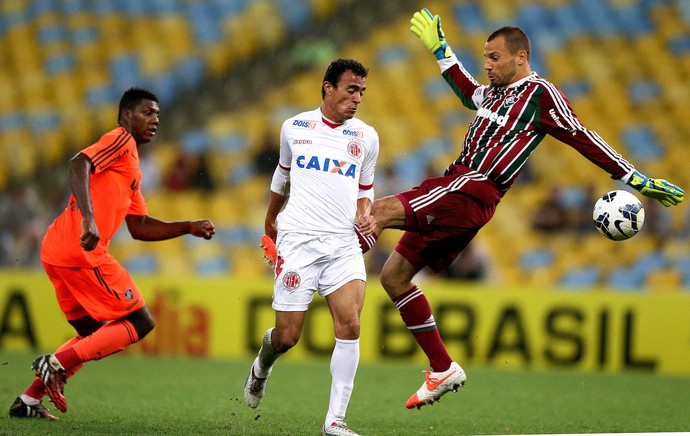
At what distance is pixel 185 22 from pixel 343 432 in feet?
40.9

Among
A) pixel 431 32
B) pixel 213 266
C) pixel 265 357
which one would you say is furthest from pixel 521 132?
pixel 213 266

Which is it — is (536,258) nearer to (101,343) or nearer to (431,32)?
(431,32)

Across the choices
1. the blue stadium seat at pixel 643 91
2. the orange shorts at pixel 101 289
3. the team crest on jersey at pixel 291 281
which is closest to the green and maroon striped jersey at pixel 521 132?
the team crest on jersey at pixel 291 281

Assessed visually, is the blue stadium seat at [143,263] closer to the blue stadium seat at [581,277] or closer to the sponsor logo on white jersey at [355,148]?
the blue stadium seat at [581,277]

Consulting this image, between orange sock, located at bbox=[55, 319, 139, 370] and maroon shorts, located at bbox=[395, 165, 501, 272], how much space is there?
6.59 ft

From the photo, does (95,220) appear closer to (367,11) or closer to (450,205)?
(450,205)

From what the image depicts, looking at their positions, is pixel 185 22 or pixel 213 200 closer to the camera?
pixel 213 200

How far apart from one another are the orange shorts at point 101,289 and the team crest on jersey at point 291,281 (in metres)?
1.30

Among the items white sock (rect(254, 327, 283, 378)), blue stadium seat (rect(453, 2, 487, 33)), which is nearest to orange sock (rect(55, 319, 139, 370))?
white sock (rect(254, 327, 283, 378))

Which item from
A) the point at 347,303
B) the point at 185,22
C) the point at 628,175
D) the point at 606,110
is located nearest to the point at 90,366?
the point at 347,303

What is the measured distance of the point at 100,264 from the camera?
22.5 feet

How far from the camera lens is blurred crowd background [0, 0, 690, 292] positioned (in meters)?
14.4

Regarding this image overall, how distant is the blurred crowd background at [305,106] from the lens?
14.4m

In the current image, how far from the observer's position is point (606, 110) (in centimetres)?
1630
